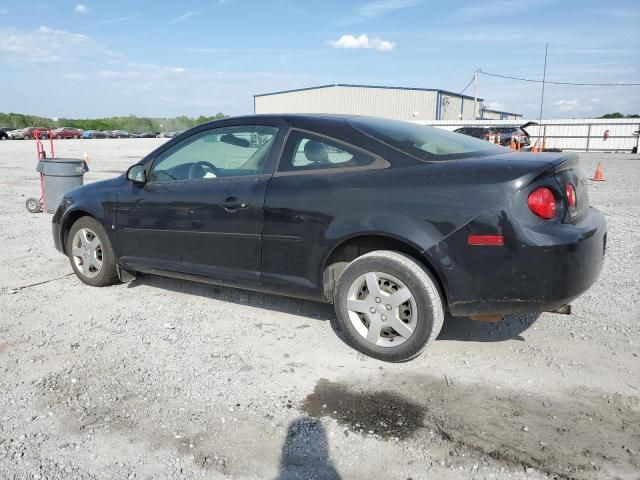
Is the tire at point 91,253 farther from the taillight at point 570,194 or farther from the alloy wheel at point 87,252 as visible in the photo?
the taillight at point 570,194

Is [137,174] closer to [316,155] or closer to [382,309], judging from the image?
[316,155]

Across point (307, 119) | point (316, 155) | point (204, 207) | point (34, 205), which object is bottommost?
point (34, 205)

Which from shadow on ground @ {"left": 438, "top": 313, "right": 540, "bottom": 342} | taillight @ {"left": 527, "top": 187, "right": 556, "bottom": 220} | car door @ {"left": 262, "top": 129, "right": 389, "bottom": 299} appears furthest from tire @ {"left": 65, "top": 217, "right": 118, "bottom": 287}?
taillight @ {"left": 527, "top": 187, "right": 556, "bottom": 220}

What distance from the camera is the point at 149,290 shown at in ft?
16.3

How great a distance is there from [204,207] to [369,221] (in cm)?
139

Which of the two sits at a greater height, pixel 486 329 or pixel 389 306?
pixel 389 306

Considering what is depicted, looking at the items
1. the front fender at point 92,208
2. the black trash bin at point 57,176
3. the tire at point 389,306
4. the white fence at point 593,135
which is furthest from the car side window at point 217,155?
the white fence at point 593,135

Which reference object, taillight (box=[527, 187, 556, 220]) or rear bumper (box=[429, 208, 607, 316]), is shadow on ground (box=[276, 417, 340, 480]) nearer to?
rear bumper (box=[429, 208, 607, 316])

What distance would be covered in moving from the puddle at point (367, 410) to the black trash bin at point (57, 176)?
6740 millimetres

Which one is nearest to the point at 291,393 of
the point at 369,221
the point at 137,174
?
the point at 369,221

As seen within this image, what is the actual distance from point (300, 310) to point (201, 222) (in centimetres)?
110

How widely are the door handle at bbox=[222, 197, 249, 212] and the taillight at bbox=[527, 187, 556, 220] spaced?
1911 millimetres

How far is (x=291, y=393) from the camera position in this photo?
3.12 m

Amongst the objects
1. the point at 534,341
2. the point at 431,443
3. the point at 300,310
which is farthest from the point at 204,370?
the point at 534,341
